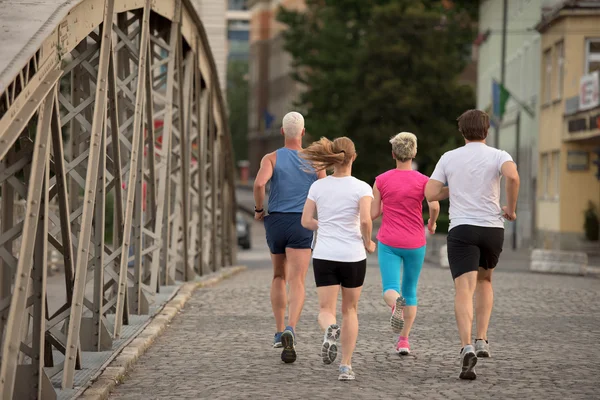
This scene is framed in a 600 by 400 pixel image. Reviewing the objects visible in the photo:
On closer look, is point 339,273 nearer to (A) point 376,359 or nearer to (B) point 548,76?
(A) point 376,359

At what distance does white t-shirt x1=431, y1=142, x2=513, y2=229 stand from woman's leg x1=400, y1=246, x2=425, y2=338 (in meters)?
0.86

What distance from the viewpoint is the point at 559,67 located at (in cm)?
4856

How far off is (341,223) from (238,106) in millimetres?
161285

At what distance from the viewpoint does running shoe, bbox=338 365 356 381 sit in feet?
31.6

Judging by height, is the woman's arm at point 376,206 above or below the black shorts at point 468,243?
above

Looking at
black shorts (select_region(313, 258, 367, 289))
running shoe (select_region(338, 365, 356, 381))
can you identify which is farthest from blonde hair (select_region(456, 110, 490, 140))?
running shoe (select_region(338, 365, 356, 381))

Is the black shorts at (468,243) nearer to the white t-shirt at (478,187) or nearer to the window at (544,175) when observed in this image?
the white t-shirt at (478,187)

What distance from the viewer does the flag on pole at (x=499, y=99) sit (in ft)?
156

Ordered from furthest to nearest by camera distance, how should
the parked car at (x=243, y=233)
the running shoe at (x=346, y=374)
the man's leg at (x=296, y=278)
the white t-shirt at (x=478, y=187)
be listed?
the parked car at (x=243, y=233) < the man's leg at (x=296, y=278) < the white t-shirt at (x=478, y=187) < the running shoe at (x=346, y=374)

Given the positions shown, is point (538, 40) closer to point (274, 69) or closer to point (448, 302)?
point (448, 302)

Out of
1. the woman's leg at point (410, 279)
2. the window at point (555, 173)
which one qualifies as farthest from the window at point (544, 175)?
the woman's leg at point (410, 279)

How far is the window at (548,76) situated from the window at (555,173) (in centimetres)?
218

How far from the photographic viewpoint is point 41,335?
7961mm

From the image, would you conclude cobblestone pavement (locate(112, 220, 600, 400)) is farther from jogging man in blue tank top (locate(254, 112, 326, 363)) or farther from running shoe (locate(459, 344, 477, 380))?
jogging man in blue tank top (locate(254, 112, 326, 363))
